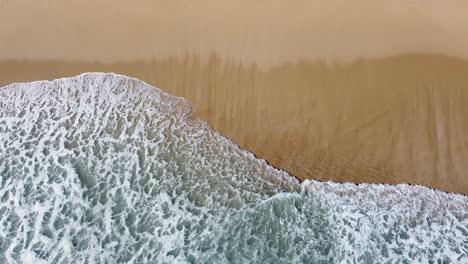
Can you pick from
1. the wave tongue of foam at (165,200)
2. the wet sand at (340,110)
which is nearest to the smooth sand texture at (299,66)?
the wet sand at (340,110)

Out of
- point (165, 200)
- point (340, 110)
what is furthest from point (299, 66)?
point (165, 200)

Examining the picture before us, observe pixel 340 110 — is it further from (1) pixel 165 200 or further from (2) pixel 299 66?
(1) pixel 165 200

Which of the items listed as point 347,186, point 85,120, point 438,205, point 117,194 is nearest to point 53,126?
point 85,120

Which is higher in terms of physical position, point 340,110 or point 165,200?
point 340,110

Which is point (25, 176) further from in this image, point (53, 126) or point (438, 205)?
point (438, 205)

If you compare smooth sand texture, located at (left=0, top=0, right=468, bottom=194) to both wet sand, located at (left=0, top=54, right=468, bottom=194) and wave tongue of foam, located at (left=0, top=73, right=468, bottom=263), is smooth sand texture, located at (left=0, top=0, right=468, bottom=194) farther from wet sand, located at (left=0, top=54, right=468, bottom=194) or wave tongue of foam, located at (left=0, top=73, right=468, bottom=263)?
wave tongue of foam, located at (left=0, top=73, right=468, bottom=263)
